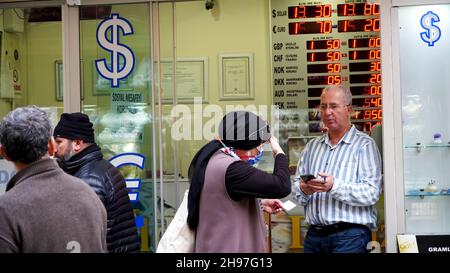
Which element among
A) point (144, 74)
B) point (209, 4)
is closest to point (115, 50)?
point (144, 74)

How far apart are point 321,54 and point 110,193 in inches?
137

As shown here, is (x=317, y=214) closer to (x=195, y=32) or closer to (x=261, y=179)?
(x=261, y=179)

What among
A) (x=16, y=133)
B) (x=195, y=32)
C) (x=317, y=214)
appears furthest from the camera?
(x=195, y=32)

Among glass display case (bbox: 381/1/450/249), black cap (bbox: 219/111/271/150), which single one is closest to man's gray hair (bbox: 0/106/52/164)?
black cap (bbox: 219/111/271/150)

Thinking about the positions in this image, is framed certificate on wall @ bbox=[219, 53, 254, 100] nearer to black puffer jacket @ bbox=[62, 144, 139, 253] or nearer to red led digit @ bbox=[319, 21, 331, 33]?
red led digit @ bbox=[319, 21, 331, 33]

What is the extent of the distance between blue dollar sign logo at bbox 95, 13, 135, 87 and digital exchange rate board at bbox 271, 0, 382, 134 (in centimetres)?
181

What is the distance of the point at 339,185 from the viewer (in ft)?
15.3

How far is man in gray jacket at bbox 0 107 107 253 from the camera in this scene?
2.62 metres

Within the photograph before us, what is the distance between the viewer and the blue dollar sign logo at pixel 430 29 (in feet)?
17.4

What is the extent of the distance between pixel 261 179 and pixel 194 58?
136 inches

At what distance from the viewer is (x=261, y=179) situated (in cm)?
359
